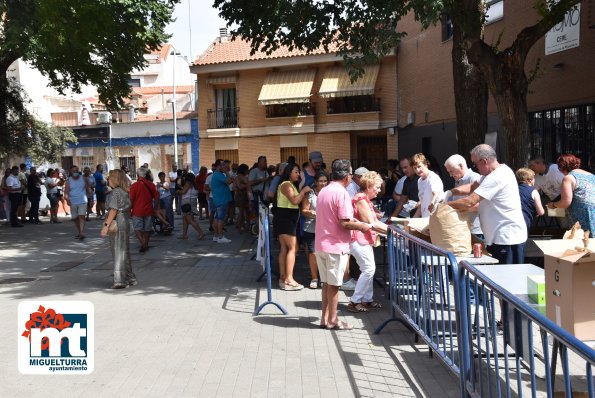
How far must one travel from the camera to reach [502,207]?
255 inches

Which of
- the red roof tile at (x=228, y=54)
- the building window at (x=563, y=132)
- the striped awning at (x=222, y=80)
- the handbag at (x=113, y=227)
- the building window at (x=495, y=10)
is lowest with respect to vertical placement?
the handbag at (x=113, y=227)

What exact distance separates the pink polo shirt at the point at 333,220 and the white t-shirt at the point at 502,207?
1330mm

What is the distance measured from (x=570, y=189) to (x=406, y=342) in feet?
8.64

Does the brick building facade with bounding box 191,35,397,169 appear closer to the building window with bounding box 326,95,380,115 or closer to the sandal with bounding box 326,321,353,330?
the building window with bounding box 326,95,380,115

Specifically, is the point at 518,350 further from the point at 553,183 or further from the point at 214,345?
the point at 553,183

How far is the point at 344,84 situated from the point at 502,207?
25003mm

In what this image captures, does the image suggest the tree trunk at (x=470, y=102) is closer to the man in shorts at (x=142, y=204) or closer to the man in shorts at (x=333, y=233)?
the man in shorts at (x=333, y=233)

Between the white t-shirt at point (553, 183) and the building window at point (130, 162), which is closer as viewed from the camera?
the white t-shirt at point (553, 183)

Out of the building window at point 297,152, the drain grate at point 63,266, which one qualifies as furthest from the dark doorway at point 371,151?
the drain grate at point 63,266

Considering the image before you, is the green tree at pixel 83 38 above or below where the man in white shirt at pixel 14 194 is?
above

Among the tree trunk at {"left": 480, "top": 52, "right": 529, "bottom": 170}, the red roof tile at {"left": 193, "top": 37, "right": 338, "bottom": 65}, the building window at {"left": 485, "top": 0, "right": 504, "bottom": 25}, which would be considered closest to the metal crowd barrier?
the tree trunk at {"left": 480, "top": 52, "right": 529, "bottom": 170}

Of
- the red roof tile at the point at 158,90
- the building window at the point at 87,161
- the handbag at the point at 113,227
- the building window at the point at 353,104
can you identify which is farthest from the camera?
the red roof tile at the point at 158,90

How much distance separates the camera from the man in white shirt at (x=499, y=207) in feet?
21.0

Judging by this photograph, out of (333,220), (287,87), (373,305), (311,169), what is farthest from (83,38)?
(287,87)
